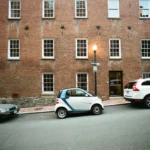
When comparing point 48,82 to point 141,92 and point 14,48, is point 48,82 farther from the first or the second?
point 141,92

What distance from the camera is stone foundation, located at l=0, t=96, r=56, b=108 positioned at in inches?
626

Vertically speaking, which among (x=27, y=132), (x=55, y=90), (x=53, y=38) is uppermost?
(x=53, y=38)

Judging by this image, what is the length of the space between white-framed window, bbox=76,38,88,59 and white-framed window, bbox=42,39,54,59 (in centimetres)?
250

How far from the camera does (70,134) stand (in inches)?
272

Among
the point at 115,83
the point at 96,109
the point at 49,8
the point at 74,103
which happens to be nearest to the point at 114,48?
the point at 115,83

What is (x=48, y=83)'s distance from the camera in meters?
Result: 16.5

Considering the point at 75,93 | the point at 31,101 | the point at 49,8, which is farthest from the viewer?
the point at 49,8

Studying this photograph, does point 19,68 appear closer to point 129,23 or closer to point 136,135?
point 129,23

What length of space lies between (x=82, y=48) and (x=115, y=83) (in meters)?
4.65

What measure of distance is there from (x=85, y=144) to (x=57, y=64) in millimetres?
11396

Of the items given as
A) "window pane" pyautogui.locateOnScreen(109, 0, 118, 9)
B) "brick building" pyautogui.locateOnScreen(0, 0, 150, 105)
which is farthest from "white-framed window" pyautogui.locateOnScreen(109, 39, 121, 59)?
"window pane" pyautogui.locateOnScreen(109, 0, 118, 9)

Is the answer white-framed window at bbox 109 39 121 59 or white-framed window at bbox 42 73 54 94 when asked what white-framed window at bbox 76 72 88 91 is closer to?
white-framed window at bbox 42 73 54 94

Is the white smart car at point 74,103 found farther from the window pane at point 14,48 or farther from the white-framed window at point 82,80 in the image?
the window pane at point 14,48

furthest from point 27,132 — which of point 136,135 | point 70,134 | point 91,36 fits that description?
point 91,36
